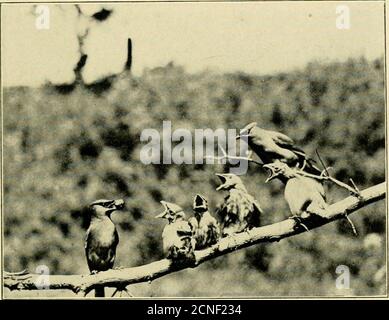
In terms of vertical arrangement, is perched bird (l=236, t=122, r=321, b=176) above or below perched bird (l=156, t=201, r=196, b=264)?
above

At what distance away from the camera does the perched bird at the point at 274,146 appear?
2137 mm

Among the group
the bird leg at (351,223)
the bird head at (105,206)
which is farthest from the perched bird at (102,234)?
the bird leg at (351,223)

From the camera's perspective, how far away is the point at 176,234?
6.99ft

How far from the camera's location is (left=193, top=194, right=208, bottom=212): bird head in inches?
83.8

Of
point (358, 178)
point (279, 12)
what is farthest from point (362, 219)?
point (279, 12)

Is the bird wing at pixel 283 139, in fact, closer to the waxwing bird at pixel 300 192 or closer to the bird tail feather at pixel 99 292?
the waxwing bird at pixel 300 192

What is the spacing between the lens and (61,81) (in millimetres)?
2150

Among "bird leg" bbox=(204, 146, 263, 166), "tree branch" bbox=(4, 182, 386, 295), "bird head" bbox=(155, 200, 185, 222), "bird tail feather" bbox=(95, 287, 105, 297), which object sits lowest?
"bird tail feather" bbox=(95, 287, 105, 297)

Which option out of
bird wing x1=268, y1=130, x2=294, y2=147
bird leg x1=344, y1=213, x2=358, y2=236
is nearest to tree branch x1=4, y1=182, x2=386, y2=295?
bird leg x1=344, y1=213, x2=358, y2=236

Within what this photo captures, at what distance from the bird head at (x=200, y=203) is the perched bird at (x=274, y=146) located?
0.68 feet

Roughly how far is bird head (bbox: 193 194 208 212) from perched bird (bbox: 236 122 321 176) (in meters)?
0.21

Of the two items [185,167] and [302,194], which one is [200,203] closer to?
[185,167]

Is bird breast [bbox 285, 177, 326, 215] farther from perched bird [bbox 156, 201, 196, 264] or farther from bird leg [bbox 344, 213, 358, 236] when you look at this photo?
perched bird [bbox 156, 201, 196, 264]
